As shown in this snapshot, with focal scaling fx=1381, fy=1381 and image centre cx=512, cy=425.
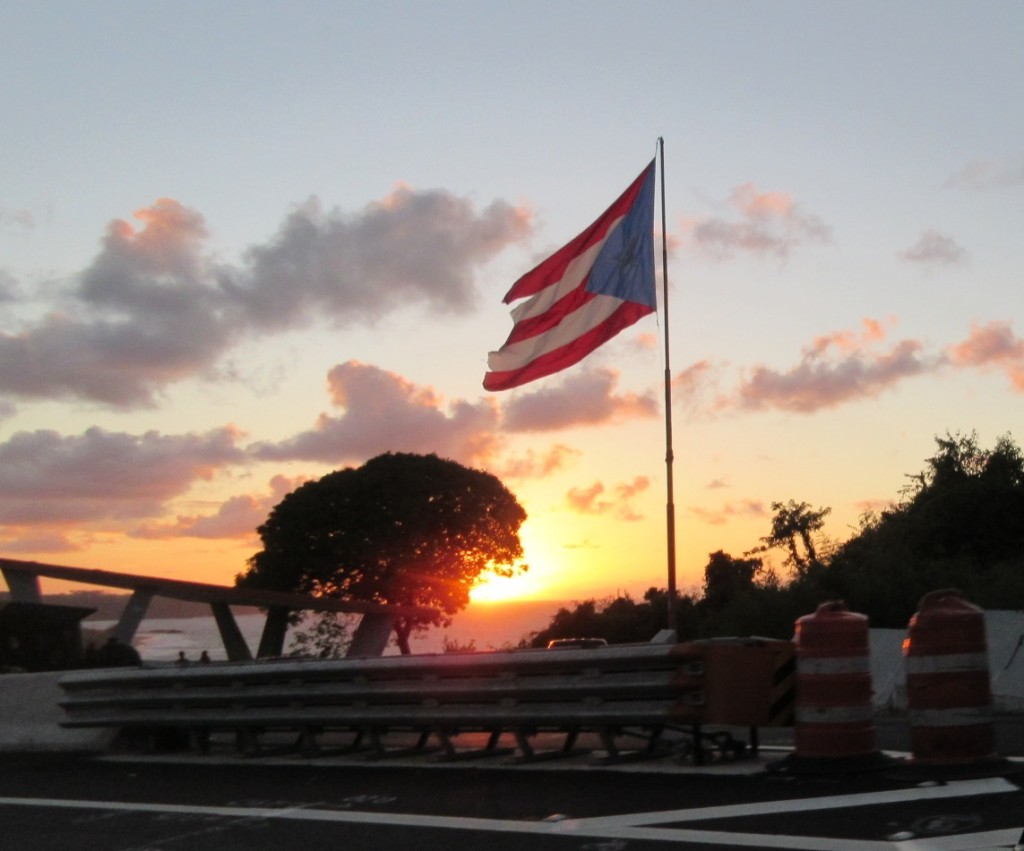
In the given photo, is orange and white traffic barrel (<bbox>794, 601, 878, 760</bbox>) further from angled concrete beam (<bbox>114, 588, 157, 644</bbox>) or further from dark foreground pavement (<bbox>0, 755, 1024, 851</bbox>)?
angled concrete beam (<bbox>114, 588, 157, 644</bbox>)

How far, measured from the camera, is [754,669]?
9328 mm

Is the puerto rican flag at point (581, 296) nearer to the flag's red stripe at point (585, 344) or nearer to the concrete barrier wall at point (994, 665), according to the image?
the flag's red stripe at point (585, 344)

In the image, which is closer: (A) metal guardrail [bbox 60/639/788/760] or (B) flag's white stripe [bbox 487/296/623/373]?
(A) metal guardrail [bbox 60/639/788/760]

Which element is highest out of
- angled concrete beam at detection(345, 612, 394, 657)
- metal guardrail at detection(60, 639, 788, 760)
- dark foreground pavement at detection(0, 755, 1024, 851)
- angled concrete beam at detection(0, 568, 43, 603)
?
angled concrete beam at detection(0, 568, 43, 603)

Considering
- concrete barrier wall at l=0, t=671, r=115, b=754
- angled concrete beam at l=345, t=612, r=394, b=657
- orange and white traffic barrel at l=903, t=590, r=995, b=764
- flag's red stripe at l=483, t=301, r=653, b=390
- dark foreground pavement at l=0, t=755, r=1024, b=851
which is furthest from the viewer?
angled concrete beam at l=345, t=612, r=394, b=657

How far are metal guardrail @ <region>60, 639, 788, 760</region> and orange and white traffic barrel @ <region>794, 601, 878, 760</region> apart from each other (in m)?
0.48

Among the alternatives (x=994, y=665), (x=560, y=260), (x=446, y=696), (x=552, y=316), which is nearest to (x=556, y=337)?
(x=552, y=316)

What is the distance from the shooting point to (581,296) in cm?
1806

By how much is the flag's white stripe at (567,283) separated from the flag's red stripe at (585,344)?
640mm

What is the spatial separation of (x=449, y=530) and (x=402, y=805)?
3733 centimetres

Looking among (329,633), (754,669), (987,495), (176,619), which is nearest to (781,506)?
(987,495)

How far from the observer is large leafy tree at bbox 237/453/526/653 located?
44844 millimetres

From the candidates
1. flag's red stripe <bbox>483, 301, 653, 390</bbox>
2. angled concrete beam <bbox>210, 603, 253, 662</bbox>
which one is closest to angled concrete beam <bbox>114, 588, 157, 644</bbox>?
angled concrete beam <bbox>210, 603, 253, 662</bbox>

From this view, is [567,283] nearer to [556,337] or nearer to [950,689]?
[556,337]
